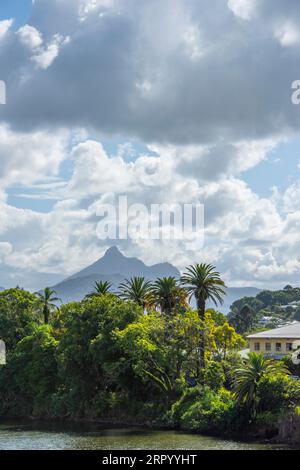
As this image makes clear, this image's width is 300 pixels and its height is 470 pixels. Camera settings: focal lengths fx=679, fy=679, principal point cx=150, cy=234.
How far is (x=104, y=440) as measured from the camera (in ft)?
176

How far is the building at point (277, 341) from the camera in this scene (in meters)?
92.2

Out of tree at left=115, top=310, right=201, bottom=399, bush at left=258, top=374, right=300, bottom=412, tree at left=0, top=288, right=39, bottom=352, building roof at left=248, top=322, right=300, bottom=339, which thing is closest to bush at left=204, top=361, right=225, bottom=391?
tree at left=115, top=310, right=201, bottom=399

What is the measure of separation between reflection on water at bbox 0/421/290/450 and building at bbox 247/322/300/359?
36.8m

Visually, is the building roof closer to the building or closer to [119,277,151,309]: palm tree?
the building

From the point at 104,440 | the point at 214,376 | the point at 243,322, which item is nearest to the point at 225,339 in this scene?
the point at 214,376

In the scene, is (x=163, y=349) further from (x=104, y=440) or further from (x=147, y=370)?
(x=104, y=440)

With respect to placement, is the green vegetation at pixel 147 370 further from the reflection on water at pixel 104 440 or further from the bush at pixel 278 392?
the reflection on water at pixel 104 440

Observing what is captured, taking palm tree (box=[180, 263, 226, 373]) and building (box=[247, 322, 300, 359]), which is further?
building (box=[247, 322, 300, 359])

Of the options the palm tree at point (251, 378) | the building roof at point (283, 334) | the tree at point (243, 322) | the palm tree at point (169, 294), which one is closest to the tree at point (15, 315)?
the palm tree at point (169, 294)

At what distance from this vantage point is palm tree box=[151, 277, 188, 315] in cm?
7188

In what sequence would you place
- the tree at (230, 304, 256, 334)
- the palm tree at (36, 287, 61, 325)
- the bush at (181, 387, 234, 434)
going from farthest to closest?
the tree at (230, 304, 256, 334), the palm tree at (36, 287, 61, 325), the bush at (181, 387, 234, 434)

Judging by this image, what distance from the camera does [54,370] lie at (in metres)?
73.9

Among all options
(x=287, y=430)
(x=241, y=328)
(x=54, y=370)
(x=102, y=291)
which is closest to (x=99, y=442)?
(x=287, y=430)

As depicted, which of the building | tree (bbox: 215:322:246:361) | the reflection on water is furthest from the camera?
the building
